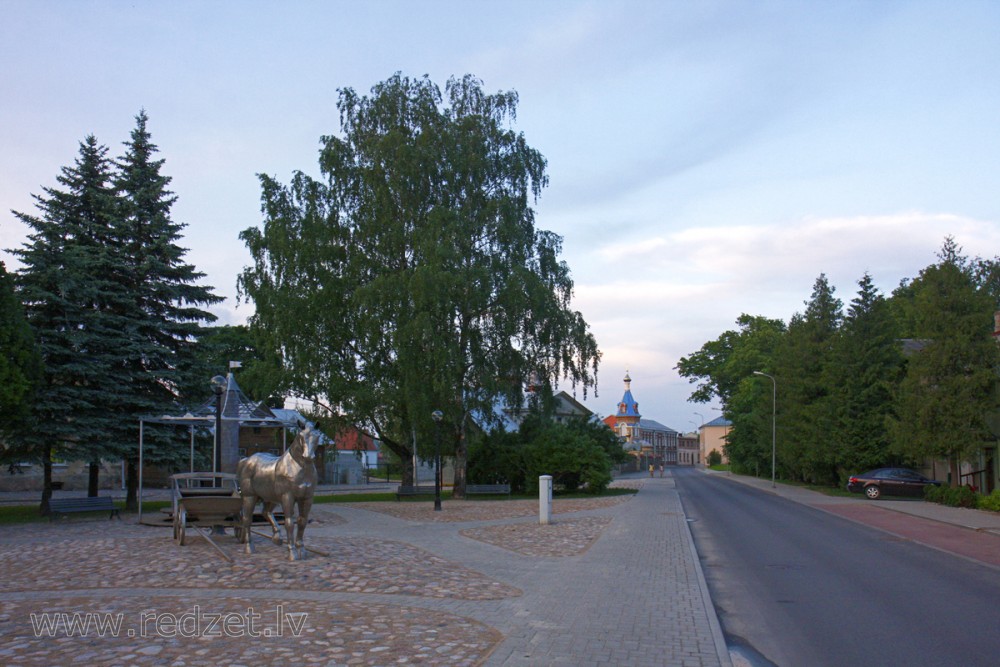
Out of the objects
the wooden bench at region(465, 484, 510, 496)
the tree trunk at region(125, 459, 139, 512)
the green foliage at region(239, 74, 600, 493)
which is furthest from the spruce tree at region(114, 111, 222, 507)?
the wooden bench at region(465, 484, 510, 496)

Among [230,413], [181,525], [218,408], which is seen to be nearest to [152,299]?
[230,413]

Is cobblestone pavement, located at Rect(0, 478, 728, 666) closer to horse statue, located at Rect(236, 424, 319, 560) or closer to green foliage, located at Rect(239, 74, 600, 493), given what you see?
horse statue, located at Rect(236, 424, 319, 560)

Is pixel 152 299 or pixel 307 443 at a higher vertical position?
pixel 152 299

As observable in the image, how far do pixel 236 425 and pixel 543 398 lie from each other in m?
14.3

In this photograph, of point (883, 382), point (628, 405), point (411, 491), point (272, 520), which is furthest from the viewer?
point (628, 405)

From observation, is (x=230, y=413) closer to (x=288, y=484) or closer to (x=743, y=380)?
(x=288, y=484)

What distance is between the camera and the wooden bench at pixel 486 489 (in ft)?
113

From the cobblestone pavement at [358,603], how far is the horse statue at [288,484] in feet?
1.70

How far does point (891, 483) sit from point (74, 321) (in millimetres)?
32909

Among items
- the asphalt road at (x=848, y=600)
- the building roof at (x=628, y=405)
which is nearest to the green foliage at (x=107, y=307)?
the asphalt road at (x=848, y=600)

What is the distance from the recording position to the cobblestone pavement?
6.84 m

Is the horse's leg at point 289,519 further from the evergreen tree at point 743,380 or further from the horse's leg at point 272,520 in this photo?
the evergreen tree at point 743,380

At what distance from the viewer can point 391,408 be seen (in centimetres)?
3022

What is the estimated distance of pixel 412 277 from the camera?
28500mm
